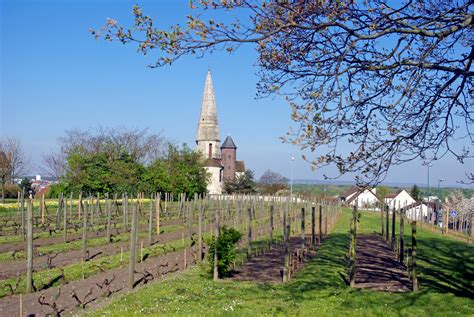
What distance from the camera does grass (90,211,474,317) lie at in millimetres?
10617

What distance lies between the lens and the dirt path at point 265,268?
1556 cm

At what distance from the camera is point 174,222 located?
110 feet

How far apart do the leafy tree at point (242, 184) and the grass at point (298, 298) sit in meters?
68.6

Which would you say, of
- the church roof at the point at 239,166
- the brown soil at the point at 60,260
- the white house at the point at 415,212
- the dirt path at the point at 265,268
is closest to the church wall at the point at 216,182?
the church roof at the point at 239,166

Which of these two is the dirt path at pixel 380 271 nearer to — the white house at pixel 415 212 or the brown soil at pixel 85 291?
the brown soil at pixel 85 291

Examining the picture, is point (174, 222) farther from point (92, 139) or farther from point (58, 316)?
point (92, 139)

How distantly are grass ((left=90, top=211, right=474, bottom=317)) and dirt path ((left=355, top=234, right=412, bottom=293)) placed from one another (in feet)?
1.72

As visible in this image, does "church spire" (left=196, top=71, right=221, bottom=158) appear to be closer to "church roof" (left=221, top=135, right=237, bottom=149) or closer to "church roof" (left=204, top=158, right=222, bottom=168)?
"church roof" (left=204, top=158, right=222, bottom=168)

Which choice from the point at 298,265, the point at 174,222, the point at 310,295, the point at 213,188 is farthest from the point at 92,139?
the point at 310,295

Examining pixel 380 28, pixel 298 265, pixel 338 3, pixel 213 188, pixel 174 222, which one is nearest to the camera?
pixel 338 3

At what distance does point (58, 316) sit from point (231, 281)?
18.2 ft

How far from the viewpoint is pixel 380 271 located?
17.0 metres

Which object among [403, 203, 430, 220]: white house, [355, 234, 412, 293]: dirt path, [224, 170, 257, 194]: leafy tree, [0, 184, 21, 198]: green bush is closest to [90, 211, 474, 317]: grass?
[355, 234, 412, 293]: dirt path

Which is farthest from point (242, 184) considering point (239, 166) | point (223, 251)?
point (223, 251)
